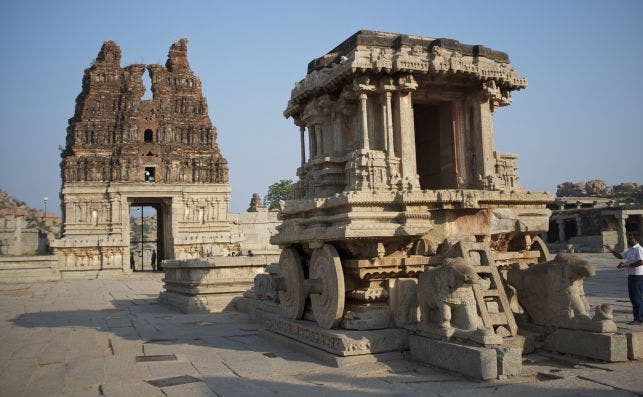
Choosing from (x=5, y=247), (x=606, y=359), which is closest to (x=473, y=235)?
(x=606, y=359)

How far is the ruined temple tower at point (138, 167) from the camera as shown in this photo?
30172 mm

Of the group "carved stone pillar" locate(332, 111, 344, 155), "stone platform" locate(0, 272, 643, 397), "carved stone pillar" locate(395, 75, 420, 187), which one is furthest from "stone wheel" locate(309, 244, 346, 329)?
"carved stone pillar" locate(332, 111, 344, 155)

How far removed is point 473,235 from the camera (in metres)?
6.67

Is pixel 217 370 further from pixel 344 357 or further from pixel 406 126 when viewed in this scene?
pixel 406 126

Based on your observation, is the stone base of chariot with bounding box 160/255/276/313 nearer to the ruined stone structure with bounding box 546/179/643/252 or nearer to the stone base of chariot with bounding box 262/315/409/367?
the stone base of chariot with bounding box 262/315/409/367

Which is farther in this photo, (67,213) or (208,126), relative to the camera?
(208,126)

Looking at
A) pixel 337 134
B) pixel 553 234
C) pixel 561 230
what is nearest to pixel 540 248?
pixel 337 134

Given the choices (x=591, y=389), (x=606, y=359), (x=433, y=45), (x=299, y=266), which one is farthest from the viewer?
(x=433, y=45)

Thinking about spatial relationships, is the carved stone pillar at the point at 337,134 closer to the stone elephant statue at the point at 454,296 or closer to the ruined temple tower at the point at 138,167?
the stone elephant statue at the point at 454,296

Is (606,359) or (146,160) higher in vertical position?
(146,160)

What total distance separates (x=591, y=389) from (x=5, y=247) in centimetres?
4404

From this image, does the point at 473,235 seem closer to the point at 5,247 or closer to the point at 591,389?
the point at 591,389

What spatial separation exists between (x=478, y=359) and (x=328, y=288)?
7.30ft

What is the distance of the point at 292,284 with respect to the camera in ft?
23.8
